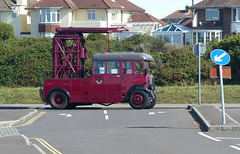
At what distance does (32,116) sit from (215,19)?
136 ft

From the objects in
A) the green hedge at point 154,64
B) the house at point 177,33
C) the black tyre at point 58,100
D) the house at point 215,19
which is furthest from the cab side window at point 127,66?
the house at point 177,33

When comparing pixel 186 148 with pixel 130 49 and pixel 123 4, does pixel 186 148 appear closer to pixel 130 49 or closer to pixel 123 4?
pixel 130 49

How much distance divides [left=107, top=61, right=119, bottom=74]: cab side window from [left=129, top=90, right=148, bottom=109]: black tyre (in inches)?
53.0

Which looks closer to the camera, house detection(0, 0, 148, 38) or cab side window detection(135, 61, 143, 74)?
cab side window detection(135, 61, 143, 74)

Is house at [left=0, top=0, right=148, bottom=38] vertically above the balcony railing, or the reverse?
house at [left=0, top=0, right=148, bottom=38]

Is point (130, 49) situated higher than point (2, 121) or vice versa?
point (130, 49)

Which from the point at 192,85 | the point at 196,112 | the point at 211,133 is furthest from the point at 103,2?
the point at 211,133

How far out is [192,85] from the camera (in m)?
34.6

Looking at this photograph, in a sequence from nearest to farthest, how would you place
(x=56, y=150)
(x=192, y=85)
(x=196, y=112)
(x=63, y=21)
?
(x=56, y=150), (x=196, y=112), (x=192, y=85), (x=63, y=21)

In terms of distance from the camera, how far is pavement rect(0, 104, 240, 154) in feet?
42.3

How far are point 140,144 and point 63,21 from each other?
183ft

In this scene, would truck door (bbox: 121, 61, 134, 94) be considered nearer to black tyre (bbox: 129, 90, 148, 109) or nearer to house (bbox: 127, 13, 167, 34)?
black tyre (bbox: 129, 90, 148, 109)

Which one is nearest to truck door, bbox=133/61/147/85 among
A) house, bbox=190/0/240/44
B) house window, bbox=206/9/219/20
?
house, bbox=190/0/240/44

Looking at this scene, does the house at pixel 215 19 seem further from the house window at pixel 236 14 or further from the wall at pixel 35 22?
the wall at pixel 35 22
